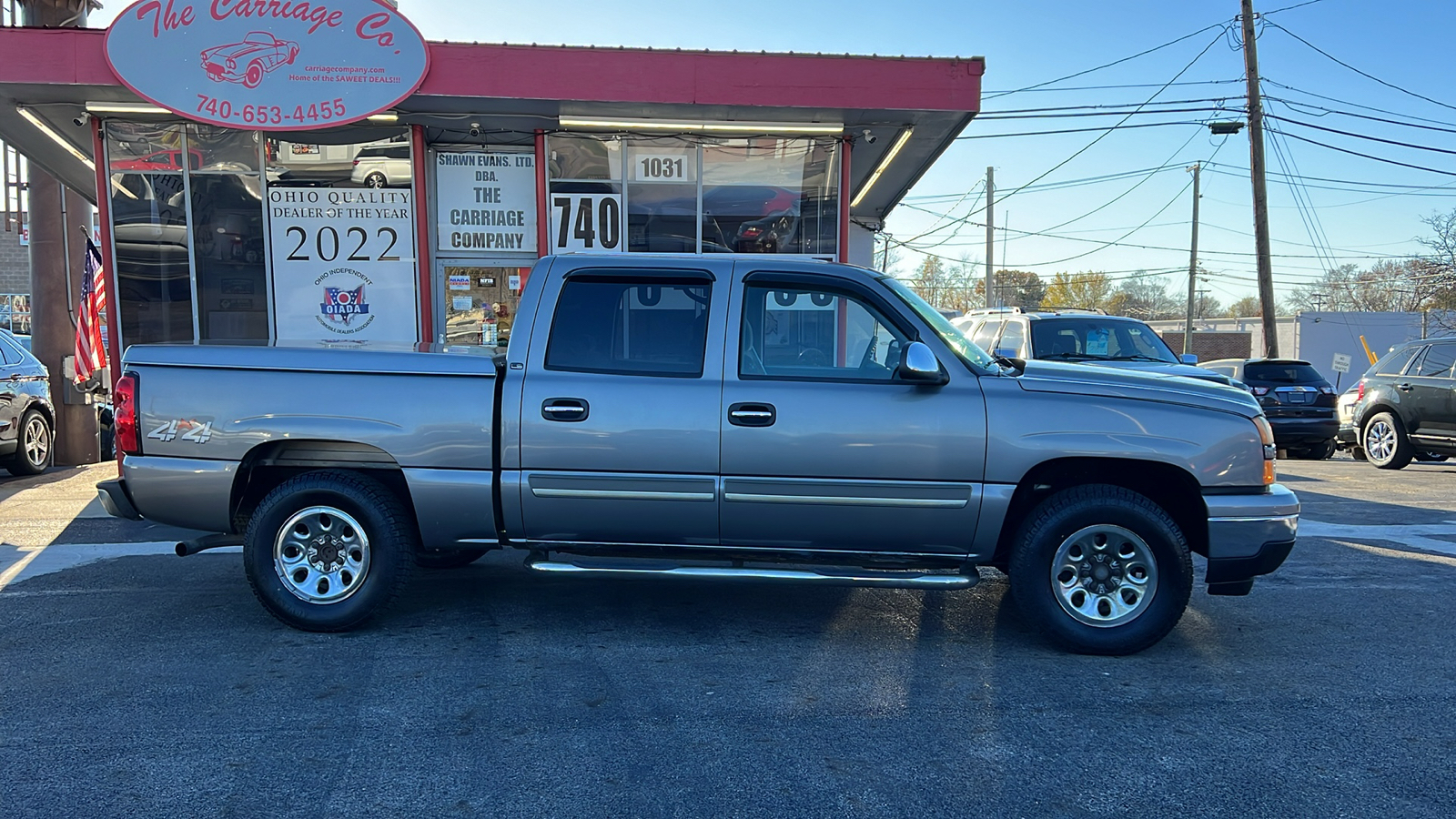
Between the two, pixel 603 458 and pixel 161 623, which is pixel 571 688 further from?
pixel 161 623

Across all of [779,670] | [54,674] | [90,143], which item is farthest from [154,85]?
[779,670]

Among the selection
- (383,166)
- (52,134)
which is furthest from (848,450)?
(52,134)

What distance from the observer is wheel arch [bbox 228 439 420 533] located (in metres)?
5.07

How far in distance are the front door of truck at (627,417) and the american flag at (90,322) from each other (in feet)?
30.2

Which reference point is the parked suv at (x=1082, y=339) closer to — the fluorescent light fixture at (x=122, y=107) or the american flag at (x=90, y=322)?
the fluorescent light fixture at (x=122, y=107)

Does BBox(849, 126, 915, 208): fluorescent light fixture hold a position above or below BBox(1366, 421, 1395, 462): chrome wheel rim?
above

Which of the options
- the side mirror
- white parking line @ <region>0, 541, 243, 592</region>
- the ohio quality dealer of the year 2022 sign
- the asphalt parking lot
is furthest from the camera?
the ohio quality dealer of the year 2022 sign

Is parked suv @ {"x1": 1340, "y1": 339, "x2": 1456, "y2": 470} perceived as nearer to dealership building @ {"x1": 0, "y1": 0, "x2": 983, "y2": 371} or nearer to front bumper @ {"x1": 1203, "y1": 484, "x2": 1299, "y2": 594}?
dealership building @ {"x1": 0, "y1": 0, "x2": 983, "y2": 371}

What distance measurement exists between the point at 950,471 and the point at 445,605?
301 centimetres

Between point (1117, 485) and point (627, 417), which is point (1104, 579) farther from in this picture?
point (627, 417)

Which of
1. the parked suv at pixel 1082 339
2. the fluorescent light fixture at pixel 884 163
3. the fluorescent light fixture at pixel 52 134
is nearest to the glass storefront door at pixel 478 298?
the fluorescent light fixture at pixel 52 134

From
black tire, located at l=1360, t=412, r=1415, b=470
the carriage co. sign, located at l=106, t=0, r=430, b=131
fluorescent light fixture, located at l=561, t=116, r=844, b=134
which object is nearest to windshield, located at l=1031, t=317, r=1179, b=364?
fluorescent light fixture, located at l=561, t=116, r=844, b=134

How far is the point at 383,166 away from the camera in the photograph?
10.4 metres

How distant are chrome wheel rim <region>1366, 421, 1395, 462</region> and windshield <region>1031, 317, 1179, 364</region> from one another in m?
4.49
